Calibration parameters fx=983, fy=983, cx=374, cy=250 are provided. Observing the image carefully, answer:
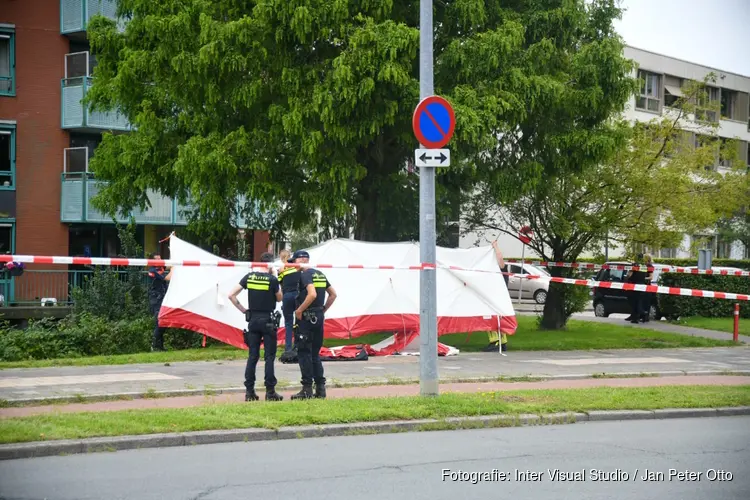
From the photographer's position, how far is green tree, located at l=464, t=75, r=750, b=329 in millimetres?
22141

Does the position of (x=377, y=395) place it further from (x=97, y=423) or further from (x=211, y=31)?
(x=211, y=31)

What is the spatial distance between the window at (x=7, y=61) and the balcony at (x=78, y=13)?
1.53 m

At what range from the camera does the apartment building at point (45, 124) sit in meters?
29.2

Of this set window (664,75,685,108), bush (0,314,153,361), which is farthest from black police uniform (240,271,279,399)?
window (664,75,685,108)

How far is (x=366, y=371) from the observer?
15.4 m

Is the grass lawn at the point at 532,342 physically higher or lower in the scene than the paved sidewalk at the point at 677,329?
higher

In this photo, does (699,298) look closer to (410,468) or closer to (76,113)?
(76,113)

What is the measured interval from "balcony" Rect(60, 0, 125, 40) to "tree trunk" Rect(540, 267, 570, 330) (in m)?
15.1

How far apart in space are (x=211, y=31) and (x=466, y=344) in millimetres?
8206

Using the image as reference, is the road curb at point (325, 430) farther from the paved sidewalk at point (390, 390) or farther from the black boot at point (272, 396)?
the black boot at point (272, 396)

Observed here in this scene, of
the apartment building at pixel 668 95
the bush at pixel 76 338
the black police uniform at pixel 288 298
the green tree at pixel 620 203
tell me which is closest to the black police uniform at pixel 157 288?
the bush at pixel 76 338

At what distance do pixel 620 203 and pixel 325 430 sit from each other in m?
14.2

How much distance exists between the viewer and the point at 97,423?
9523 millimetres

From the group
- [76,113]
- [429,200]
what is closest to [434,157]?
[429,200]
